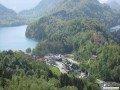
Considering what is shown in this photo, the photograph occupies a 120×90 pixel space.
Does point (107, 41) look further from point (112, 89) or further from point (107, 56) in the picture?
point (112, 89)

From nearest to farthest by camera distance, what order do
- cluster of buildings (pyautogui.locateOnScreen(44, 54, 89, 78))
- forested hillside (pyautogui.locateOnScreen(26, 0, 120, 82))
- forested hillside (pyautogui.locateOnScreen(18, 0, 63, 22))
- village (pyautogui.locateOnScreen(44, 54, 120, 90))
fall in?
1. village (pyautogui.locateOnScreen(44, 54, 120, 90))
2. cluster of buildings (pyautogui.locateOnScreen(44, 54, 89, 78))
3. forested hillside (pyautogui.locateOnScreen(26, 0, 120, 82))
4. forested hillside (pyautogui.locateOnScreen(18, 0, 63, 22))

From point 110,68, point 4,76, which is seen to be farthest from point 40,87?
point 110,68

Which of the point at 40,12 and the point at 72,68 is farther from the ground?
the point at 40,12

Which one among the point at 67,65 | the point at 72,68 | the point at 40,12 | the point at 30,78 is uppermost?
the point at 40,12

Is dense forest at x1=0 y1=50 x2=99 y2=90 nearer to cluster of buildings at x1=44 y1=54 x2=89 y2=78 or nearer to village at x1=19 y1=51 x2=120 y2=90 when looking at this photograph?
village at x1=19 y1=51 x2=120 y2=90

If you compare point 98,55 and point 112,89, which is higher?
point 98,55

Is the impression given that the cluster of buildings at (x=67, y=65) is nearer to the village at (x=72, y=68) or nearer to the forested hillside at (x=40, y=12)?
the village at (x=72, y=68)

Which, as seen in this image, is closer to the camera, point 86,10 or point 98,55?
point 98,55

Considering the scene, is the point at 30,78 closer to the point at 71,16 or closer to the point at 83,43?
the point at 83,43

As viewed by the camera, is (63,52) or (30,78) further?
(63,52)

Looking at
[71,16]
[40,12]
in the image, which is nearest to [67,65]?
[71,16]

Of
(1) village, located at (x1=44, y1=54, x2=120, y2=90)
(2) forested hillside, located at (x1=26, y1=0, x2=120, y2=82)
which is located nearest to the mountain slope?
(2) forested hillside, located at (x1=26, y1=0, x2=120, y2=82)
